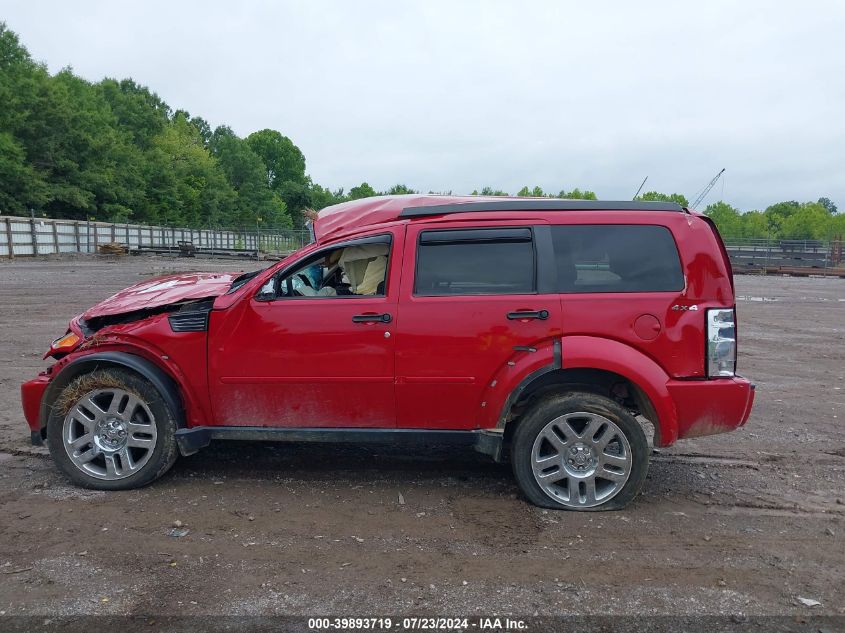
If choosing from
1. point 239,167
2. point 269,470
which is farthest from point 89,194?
point 269,470

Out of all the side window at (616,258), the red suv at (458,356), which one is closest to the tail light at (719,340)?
the red suv at (458,356)

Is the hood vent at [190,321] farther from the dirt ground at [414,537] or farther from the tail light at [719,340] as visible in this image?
the tail light at [719,340]

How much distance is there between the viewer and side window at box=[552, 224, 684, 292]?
4.35m

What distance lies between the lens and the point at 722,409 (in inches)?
169

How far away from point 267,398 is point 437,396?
1179mm

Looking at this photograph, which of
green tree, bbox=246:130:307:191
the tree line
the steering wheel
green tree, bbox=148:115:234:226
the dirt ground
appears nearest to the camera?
the dirt ground

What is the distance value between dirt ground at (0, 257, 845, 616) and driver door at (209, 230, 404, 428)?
59 centimetres

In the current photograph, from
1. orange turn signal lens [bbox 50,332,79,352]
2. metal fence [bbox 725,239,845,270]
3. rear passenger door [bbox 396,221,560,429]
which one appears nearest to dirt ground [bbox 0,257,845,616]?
rear passenger door [bbox 396,221,560,429]

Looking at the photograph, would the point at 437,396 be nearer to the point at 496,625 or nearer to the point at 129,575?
the point at 496,625

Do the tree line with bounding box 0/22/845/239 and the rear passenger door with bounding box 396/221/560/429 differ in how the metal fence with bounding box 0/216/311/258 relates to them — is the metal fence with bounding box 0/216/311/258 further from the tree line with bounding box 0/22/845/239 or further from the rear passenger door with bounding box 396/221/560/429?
the rear passenger door with bounding box 396/221/560/429

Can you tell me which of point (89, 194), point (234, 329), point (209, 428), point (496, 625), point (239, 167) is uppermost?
point (239, 167)

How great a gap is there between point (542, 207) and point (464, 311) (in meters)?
0.95

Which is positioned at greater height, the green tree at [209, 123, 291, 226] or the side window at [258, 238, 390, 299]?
the green tree at [209, 123, 291, 226]

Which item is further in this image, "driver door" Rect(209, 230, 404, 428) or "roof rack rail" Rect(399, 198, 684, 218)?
"roof rack rail" Rect(399, 198, 684, 218)
